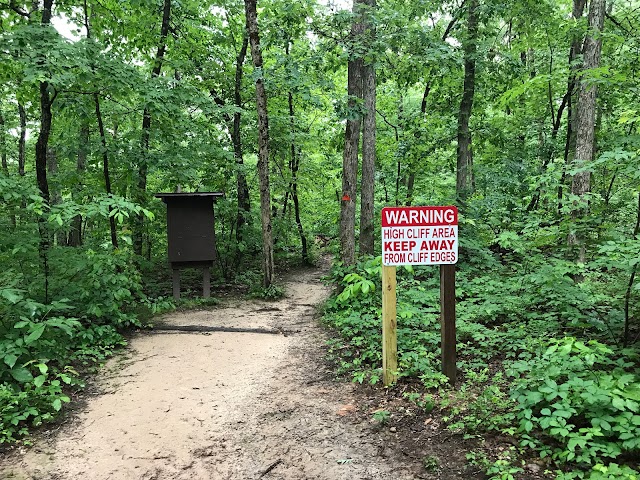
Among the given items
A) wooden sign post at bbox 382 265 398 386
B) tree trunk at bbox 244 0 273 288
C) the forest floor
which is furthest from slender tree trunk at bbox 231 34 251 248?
wooden sign post at bbox 382 265 398 386

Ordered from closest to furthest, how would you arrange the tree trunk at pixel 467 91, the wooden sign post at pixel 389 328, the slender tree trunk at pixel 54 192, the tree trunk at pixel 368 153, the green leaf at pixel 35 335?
the green leaf at pixel 35 335 → the wooden sign post at pixel 389 328 → the tree trunk at pixel 368 153 → the slender tree trunk at pixel 54 192 → the tree trunk at pixel 467 91

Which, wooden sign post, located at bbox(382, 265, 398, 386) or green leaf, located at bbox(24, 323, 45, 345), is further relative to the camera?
wooden sign post, located at bbox(382, 265, 398, 386)

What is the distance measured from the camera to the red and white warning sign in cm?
416

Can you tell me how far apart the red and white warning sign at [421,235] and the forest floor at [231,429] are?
145 cm

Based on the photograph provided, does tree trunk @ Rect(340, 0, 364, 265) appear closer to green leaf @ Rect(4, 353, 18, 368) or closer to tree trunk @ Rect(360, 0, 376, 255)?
tree trunk @ Rect(360, 0, 376, 255)

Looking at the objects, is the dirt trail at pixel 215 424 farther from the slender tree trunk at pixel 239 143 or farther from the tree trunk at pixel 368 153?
the slender tree trunk at pixel 239 143

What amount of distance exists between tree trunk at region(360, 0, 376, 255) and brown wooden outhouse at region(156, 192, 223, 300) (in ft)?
10.6

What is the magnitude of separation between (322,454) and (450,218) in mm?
2481

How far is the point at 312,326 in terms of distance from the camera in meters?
7.50

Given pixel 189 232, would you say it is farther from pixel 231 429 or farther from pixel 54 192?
pixel 231 429

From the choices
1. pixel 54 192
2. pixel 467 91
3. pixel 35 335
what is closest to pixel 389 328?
pixel 35 335

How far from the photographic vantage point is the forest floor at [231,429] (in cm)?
327

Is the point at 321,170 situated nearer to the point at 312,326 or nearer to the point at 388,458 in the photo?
the point at 312,326

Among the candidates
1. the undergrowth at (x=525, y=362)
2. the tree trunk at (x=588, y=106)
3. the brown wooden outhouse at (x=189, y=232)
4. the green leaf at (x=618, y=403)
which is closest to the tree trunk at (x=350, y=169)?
the undergrowth at (x=525, y=362)
